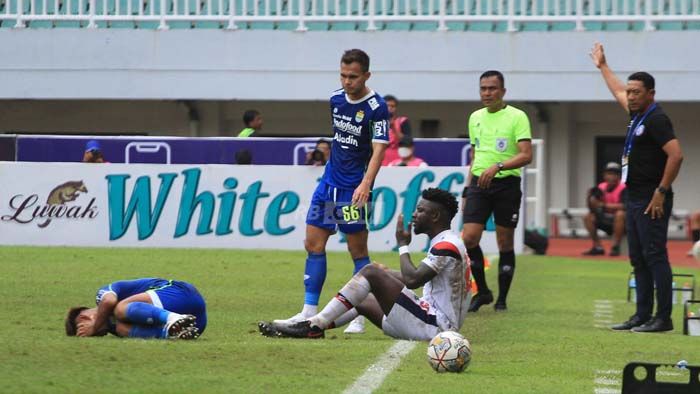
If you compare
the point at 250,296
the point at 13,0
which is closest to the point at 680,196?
the point at 13,0

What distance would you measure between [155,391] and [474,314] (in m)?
5.79

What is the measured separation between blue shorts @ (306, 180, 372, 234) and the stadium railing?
16.9 m

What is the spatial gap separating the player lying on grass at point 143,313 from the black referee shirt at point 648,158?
3720 mm

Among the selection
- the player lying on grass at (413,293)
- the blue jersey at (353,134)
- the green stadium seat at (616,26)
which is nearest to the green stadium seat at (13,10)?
the green stadium seat at (616,26)

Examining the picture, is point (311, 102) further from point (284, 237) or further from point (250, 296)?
point (250, 296)

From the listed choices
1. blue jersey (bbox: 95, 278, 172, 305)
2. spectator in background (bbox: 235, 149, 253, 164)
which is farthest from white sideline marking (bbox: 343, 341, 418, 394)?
spectator in background (bbox: 235, 149, 253, 164)

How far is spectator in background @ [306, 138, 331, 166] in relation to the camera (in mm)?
21531

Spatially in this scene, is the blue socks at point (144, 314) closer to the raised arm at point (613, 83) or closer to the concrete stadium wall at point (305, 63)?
the raised arm at point (613, 83)

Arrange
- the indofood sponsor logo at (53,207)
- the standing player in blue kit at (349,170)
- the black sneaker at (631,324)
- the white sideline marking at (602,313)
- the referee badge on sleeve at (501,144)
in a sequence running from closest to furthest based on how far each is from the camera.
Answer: the standing player in blue kit at (349,170), the black sneaker at (631,324), the white sideline marking at (602,313), the referee badge on sleeve at (501,144), the indofood sponsor logo at (53,207)

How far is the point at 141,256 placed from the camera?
18.9 meters

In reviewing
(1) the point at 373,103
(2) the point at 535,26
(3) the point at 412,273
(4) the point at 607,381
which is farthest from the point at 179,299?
(2) the point at 535,26

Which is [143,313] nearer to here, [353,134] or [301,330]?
[301,330]

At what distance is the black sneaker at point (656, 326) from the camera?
1205 cm

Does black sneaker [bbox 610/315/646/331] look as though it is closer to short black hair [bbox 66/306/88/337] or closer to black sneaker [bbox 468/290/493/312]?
black sneaker [bbox 468/290/493/312]
